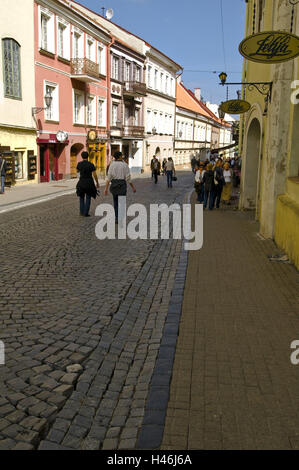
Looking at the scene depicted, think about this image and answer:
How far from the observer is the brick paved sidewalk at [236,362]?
3105 millimetres

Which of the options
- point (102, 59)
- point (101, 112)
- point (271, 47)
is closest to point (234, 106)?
point (271, 47)

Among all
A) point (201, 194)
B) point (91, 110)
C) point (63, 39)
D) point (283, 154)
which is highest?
point (63, 39)

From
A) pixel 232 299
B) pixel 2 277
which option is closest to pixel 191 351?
pixel 232 299

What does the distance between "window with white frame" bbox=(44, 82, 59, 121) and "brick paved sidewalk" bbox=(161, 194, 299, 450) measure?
67.0 feet

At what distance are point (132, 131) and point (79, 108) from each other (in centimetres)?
991

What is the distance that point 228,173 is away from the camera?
15875mm

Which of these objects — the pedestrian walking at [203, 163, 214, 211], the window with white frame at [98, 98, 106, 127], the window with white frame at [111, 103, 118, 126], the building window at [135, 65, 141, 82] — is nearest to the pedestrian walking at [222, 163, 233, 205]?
the pedestrian walking at [203, 163, 214, 211]

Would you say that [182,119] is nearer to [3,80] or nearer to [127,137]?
[127,137]

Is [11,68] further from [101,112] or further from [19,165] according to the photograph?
[101,112]

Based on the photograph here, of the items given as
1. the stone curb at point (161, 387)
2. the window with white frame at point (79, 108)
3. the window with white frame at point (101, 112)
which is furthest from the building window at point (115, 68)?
the stone curb at point (161, 387)

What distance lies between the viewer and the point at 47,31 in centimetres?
2477

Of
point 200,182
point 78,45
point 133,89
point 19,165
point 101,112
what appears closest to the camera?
point 200,182

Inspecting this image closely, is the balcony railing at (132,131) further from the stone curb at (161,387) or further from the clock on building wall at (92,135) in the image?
the stone curb at (161,387)

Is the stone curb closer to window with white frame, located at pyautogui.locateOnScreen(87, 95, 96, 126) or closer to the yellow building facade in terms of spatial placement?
the yellow building facade
